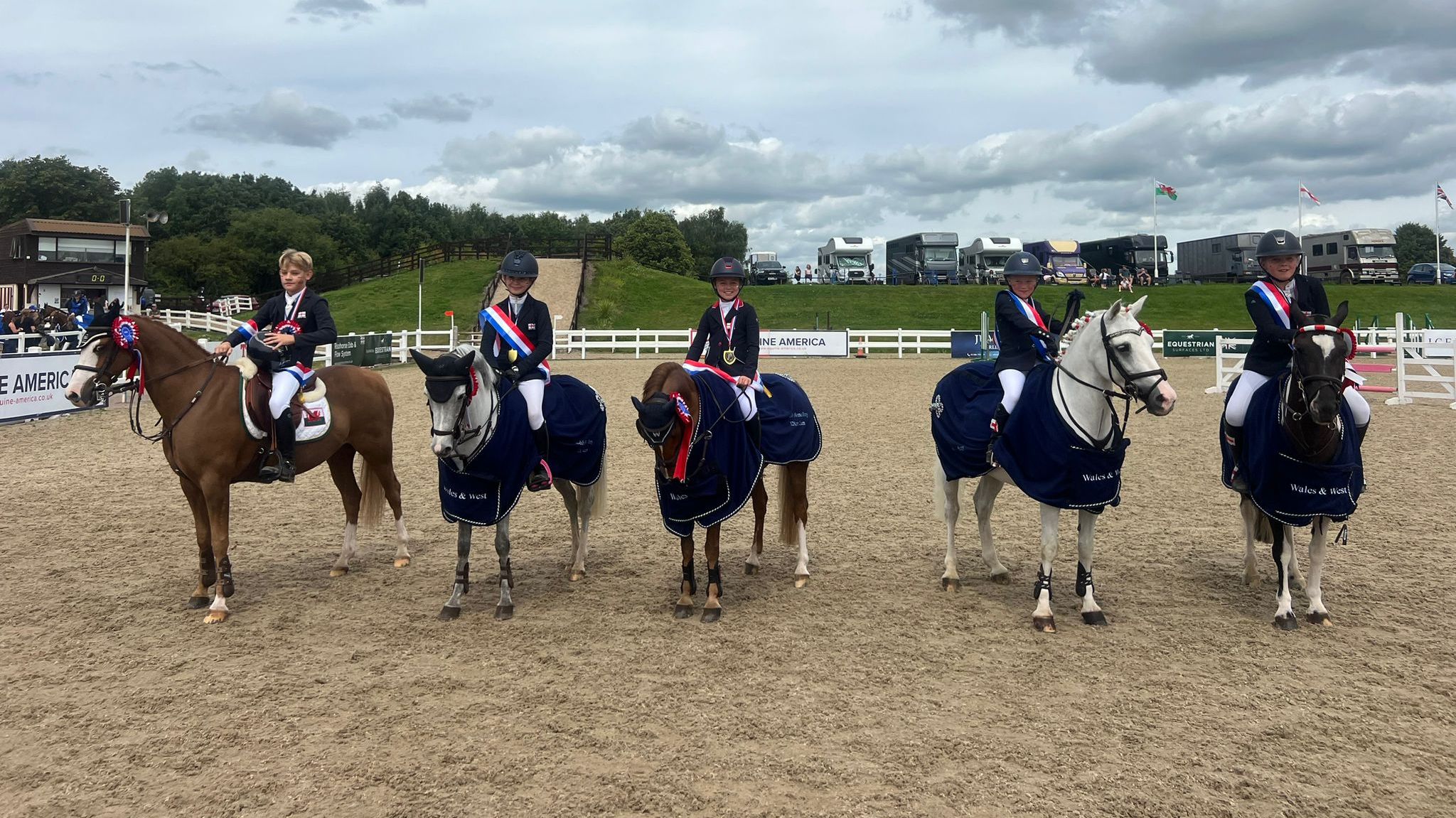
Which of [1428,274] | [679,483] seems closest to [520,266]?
[679,483]

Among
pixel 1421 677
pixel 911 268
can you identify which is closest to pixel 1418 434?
pixel 1421 677

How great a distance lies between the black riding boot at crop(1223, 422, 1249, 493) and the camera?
598 centimetres

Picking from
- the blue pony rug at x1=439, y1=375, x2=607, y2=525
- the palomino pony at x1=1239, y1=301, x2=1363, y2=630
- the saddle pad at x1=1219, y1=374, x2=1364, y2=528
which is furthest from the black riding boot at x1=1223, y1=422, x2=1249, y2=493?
the blue pony rug at x1=439, y1=375, x2=607, y2=525

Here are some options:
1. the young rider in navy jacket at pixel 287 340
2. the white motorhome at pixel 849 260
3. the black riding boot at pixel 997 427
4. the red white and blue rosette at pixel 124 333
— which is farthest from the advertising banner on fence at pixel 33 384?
the white motorhome at pixel 849 260

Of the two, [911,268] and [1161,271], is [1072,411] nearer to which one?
[911,268]

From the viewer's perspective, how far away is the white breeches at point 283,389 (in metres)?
6.42

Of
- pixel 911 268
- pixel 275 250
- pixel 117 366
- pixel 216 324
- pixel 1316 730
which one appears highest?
pixel 275 250

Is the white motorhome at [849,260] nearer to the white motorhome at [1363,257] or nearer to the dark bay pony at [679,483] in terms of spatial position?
the white motorhome at [1363,257]

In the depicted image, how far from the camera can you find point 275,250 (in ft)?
232

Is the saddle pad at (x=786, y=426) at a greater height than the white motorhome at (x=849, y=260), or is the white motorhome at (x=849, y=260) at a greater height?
the white motorhome at (x=849, y=260)

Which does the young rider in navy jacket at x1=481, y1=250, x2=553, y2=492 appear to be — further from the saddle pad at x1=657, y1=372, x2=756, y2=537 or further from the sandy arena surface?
the sandy arena surface

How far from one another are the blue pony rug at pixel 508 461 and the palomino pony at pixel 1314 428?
15.3 feet

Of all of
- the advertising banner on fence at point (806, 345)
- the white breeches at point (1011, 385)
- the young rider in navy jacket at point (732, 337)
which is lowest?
the white breeches at point (1011, 385)

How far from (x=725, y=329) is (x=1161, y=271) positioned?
57490 millimetres
